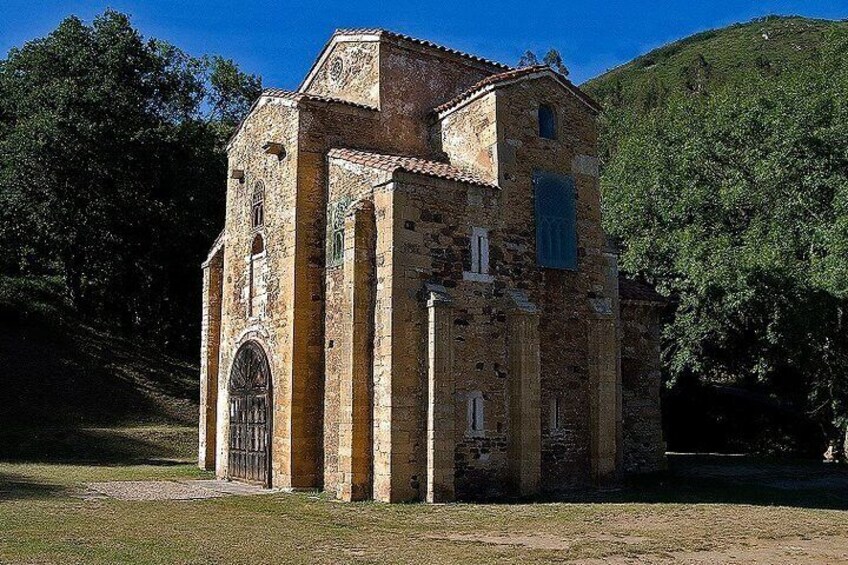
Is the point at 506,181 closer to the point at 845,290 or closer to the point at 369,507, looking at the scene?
the point at 369,507

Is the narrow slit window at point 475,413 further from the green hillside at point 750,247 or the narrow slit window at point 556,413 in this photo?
the green hillside at point 750,247

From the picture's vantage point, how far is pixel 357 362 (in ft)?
55.1

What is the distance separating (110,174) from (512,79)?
2395 cm

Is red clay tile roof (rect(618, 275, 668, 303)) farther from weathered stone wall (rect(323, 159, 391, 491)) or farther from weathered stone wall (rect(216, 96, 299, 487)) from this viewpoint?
weathered stone wall (rect(216, 96, 299, 487))

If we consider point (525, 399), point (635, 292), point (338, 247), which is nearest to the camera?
point (525, 399)

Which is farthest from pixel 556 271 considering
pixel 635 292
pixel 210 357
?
pixel 210 357

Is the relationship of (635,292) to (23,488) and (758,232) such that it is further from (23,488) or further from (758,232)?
(23,488)

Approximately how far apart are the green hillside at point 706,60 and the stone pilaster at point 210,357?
59689 millimetres

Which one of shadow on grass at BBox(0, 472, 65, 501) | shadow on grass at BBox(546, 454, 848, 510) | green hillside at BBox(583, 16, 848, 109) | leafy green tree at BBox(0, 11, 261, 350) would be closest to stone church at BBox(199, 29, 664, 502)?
shadow on grass at BBox(546, 454, 848, 510)

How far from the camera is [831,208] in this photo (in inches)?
950

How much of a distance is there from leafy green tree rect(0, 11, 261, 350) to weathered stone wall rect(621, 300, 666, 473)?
23.2 meters

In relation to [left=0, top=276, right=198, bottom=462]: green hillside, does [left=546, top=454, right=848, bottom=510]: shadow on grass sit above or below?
below

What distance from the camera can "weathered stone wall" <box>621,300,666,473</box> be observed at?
2189 cm

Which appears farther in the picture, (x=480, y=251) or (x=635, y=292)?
(x=635, y=292)
